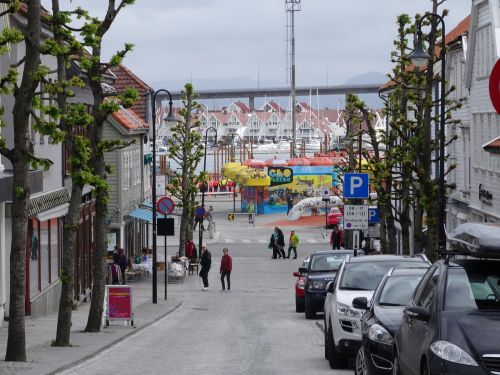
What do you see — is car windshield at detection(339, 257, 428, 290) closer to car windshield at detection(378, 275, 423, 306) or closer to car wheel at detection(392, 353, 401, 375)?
car windshield at detection(378, 275, 423, 306)

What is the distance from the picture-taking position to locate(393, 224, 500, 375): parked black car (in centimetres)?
948

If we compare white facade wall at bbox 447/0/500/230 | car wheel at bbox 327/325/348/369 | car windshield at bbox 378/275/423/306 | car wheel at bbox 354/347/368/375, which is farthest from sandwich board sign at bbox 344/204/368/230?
car wheel at bbox 354/347/368/375

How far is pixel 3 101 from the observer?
94.5 ft

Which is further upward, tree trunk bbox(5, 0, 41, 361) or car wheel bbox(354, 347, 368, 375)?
tree trunk bbox(5, 0, 41, 361)

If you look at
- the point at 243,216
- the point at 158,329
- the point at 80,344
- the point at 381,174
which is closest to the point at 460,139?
the point at 381,174

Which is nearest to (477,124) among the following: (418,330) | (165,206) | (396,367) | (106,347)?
(165,206)

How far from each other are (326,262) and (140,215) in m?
26.0

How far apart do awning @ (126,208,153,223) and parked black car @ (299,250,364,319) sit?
24.4 metres

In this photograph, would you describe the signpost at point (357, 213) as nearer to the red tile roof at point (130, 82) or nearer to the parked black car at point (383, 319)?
the parked black car at point (383, 319)

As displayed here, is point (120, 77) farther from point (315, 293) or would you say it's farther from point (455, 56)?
point (315, 293)

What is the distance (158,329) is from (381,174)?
516 inches

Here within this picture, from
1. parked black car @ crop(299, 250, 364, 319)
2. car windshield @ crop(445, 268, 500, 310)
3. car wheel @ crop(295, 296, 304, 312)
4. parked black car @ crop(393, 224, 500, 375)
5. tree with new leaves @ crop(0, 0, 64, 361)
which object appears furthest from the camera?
car wheel @ crop(295, 296, 304, 312)

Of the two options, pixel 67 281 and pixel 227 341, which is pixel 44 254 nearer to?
pixel 227 341

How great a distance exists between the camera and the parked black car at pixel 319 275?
2988 cm
